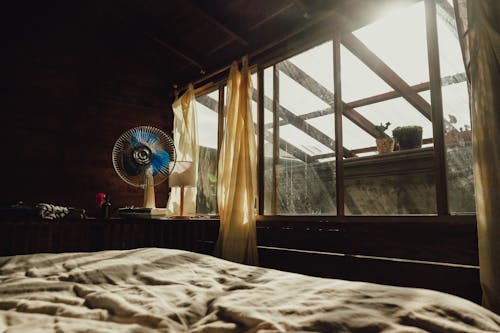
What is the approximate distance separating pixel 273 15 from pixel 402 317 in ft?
10.8

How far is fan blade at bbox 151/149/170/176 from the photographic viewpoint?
3502 millimetres

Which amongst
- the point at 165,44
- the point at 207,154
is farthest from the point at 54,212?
the point at 165,44

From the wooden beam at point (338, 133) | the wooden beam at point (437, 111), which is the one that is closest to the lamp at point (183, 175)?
the wooden beam at point (338, 133)

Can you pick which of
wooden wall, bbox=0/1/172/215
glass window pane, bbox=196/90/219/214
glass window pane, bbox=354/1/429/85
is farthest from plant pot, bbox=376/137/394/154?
wooden wall, bbox=0/1/172/215

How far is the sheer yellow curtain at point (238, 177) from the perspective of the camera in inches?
132

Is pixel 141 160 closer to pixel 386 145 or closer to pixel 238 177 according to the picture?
pixel 238 177

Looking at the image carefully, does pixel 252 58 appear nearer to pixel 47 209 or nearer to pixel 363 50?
pixel 363 50

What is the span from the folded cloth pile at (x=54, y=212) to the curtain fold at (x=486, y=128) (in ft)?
10.2

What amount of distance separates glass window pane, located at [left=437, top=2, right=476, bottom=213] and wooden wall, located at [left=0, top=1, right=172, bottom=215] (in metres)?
3.46

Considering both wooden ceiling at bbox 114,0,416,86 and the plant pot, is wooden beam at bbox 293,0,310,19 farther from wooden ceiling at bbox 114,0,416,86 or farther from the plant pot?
the plant pot

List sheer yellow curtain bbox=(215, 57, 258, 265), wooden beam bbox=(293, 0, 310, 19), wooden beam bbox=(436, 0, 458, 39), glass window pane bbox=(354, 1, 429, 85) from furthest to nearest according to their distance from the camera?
sheer yellow curtain bbox=(215, 57, 258, 265), wooden beam bbox=(293, 0, 310, 19), glass window pane bbox=(354, 1, 429, 85), wooden beam bbox=(436, 0, 458, 39)

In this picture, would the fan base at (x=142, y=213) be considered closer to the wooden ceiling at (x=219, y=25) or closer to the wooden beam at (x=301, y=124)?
the wooden beam at (x=301, y=124)

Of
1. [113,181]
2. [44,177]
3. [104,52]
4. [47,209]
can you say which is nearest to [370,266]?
[47,209]

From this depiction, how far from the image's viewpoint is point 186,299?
2.90 ft
